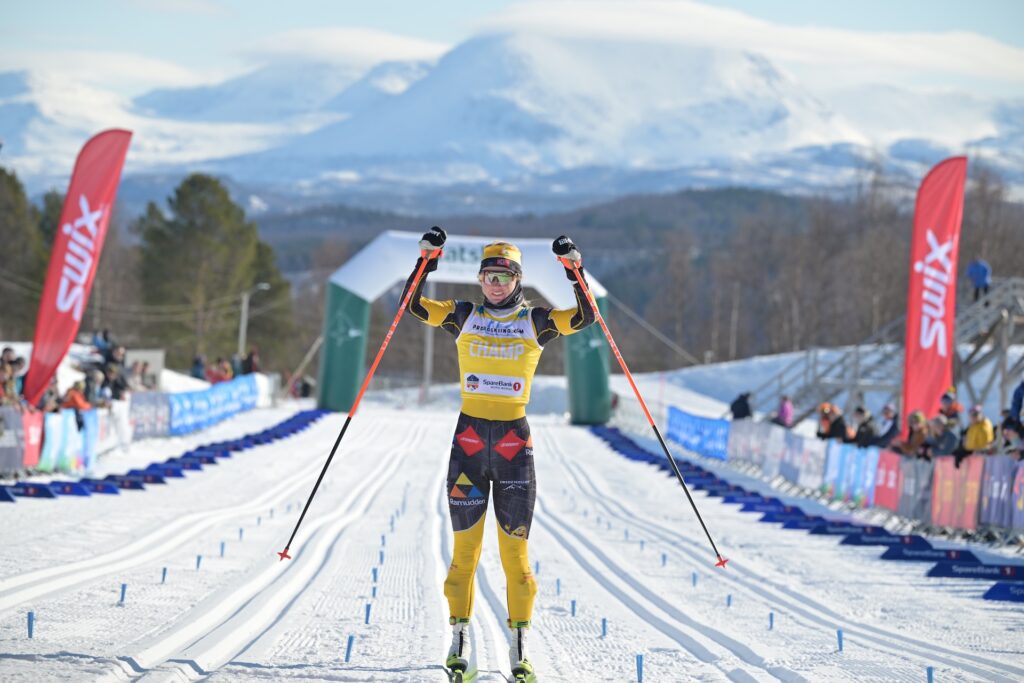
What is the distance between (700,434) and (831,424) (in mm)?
8824

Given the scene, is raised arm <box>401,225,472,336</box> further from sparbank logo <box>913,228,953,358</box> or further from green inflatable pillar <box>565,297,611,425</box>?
green inflatable pillar <box>565,297,611,425</box>

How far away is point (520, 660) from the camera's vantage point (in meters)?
6.14

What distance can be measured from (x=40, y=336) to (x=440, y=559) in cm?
914

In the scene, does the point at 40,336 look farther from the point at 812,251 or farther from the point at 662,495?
the point at 812,251

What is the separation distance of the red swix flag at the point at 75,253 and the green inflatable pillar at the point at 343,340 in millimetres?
15595

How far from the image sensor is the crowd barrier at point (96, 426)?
603 inches

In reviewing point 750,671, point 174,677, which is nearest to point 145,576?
point 174,677

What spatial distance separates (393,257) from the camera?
113ft

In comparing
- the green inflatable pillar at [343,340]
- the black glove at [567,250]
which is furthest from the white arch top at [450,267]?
the black glove at [567,250]

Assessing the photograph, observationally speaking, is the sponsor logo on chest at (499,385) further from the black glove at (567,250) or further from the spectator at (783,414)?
the spectator at (783,414)

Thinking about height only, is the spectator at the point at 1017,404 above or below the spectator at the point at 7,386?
above

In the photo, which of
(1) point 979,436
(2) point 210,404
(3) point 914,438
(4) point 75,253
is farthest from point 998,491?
(2) point 210,404

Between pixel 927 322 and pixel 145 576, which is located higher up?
pixel 927 322

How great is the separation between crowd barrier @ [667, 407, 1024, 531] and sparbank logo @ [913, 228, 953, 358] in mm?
2279
